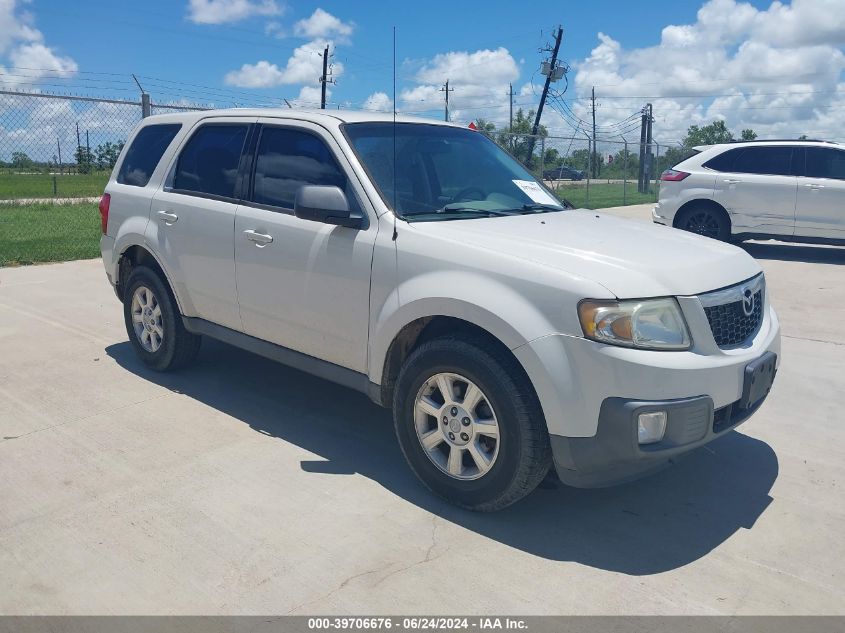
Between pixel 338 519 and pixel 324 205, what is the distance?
60.2 inches

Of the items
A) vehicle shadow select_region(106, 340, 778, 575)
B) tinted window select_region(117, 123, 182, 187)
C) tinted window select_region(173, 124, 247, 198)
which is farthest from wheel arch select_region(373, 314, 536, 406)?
tinted window select_region(117, 123, 182, 187)

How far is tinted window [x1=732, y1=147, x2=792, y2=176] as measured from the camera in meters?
11.6

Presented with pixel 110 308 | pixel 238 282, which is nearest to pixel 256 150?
pixel 238 282

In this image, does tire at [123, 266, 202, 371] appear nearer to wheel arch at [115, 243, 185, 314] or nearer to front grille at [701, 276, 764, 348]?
wheel arch at [115, 243, 185, 314]

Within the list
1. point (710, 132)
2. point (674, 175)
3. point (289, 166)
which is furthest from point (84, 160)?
point (710, 132)

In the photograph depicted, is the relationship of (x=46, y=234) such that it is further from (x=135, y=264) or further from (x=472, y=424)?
(x=472, y=424)

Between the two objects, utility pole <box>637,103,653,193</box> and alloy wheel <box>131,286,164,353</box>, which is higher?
utility pole <box>637,103,653,193</box>

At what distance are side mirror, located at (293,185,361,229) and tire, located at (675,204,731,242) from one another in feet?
30.3

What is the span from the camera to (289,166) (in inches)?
177

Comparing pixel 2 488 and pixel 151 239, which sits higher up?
pixel 151 239

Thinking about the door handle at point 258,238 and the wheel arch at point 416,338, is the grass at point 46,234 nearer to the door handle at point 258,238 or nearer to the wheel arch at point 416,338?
the door handle at point 258,238

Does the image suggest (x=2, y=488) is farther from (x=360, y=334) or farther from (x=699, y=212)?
(x=699, y=212)

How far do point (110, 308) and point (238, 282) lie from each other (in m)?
3.63

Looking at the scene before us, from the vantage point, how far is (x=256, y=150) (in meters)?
4.71
